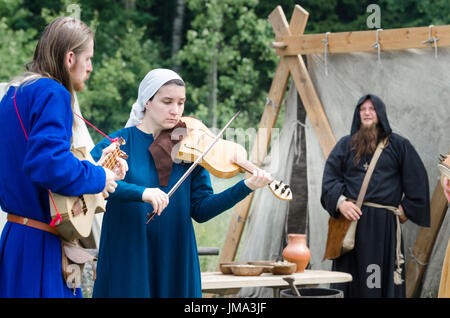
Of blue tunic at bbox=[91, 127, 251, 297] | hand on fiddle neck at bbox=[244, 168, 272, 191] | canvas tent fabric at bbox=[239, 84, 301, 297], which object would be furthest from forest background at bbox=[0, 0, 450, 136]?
hand on fiddle neck at bbox=[244, 168, 272, 191]

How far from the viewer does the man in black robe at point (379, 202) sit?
5.35 meters

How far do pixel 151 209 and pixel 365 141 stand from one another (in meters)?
2.93

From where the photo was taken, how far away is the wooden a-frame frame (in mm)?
5629

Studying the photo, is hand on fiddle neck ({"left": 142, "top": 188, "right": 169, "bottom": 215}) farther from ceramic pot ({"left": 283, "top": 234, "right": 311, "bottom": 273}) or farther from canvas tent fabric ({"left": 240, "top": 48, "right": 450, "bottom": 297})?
canvas tent fabric ({"left": 240, "top": 48, "right": 450, "bottom": 297})

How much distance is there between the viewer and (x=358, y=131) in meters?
5.56

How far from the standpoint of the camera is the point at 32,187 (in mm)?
2438

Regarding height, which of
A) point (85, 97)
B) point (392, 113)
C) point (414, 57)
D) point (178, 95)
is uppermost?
point (85, 97)

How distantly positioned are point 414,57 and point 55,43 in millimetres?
3980

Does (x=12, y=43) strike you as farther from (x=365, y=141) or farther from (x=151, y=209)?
(x=151, y=209)

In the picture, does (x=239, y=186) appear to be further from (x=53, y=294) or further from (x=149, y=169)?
(x=53, y=294)

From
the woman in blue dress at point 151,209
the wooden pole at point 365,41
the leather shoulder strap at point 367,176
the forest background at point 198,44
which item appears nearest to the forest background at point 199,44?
the forest background at point 198,44

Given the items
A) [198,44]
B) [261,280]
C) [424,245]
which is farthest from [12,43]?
[261,280]

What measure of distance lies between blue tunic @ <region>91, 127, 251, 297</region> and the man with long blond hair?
1.17 ft
